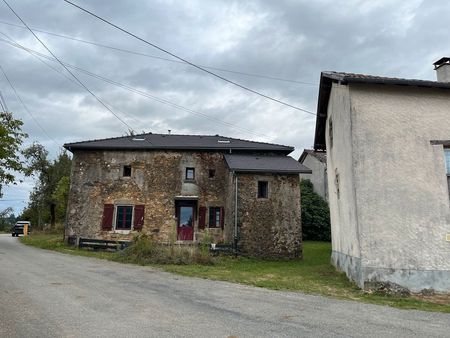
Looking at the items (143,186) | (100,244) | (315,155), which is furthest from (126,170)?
(315,155)

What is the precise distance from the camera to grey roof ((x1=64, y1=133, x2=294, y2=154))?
19564 millimetres

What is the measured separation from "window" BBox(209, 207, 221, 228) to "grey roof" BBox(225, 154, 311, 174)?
116 inches

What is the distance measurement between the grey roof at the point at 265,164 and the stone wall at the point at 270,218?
1.24 feet

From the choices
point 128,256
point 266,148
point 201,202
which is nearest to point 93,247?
point 128,256

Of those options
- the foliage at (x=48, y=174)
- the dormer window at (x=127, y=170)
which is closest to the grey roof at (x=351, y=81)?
the dormer window at (x=127, y=170)

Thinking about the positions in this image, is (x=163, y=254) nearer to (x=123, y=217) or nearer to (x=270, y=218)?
(x=270, y=218)

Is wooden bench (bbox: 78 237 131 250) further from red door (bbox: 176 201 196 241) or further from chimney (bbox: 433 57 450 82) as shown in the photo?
chimney (bbox: 433 57 450 82)

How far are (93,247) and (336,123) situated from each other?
39.6 ft

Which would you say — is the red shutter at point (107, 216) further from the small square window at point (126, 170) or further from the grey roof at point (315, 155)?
the grey roof at point (315, 155)

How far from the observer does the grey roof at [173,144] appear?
19.6m

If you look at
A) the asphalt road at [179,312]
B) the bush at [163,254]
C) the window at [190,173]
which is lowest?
the asphalt road at [179,312]

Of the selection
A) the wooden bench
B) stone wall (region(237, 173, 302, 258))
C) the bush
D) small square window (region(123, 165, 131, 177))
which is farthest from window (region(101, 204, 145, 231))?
stone wall (region(237, 173, 302, 258))

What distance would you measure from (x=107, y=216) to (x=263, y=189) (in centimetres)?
853

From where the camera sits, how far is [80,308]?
611 cm
